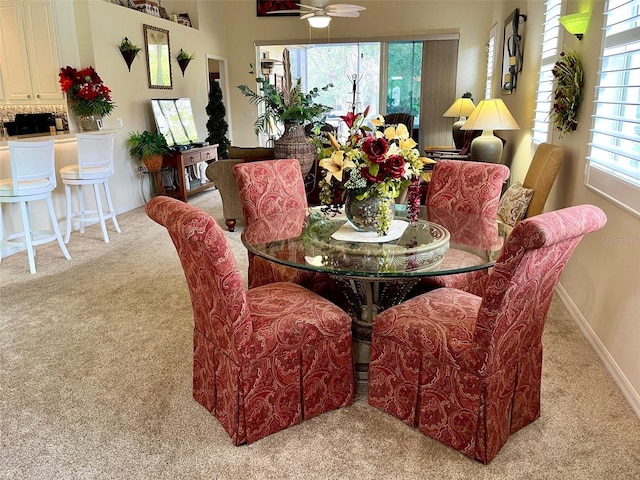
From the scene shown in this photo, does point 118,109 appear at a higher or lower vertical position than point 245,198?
higher

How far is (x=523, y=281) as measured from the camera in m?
1.64

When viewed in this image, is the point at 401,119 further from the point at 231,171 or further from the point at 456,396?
the point at 456,396

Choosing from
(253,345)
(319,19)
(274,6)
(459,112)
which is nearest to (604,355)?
(253,345)

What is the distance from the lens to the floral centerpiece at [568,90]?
3.17 meters

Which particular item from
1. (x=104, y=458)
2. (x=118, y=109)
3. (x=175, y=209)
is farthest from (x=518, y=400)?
(x=118, y=109)

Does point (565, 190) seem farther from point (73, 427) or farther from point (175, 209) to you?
point (73, 427)

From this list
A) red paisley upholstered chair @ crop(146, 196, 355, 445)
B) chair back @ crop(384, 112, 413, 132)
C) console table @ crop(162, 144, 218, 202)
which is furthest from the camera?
chair back @ crop(384, 112, 413, 132)

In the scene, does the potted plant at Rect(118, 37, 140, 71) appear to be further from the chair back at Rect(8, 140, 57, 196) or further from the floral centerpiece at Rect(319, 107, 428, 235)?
the floral centerpiece at Rect(319, 107, 428, 235)

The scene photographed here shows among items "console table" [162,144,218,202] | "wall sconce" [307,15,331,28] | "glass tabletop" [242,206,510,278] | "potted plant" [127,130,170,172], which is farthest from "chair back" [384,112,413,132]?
"glass tabletop" [242,206,510,278]

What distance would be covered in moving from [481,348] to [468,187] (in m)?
1.54

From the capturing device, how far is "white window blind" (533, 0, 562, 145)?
3850mm

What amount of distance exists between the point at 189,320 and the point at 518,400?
2069mm

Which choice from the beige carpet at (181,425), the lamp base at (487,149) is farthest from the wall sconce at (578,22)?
the beige carpet at (181,425)

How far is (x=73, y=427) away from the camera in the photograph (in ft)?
7.03
